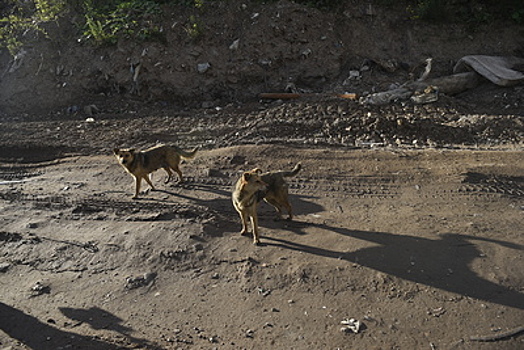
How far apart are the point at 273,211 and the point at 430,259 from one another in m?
2.93

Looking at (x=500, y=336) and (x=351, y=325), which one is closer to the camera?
(x=500, y=336)

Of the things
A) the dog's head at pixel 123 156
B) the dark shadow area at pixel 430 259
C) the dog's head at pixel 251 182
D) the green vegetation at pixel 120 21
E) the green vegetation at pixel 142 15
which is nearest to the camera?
the dark shadow area at pixel 430 259

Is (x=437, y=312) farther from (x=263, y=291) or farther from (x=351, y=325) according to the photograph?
(x=263, y=291)

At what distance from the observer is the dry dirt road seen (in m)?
4.92

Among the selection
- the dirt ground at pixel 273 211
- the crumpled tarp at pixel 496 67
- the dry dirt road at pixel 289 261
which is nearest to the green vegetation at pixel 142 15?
the dirt ground at pixel 273 211

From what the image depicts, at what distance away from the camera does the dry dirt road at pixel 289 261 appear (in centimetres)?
492

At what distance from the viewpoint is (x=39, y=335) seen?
5.23m

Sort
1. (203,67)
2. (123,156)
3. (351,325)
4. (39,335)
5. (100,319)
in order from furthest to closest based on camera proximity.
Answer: (203,67) < (123,156) < (100,319) < (39,335) < (351,325)

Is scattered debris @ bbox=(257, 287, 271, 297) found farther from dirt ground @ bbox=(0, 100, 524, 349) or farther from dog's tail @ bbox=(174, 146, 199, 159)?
dog's tail @ bbox=(174, 146, 199, 159)

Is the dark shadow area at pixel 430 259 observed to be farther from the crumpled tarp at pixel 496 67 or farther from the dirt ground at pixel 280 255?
the crumpled tarp at pixel 496 67

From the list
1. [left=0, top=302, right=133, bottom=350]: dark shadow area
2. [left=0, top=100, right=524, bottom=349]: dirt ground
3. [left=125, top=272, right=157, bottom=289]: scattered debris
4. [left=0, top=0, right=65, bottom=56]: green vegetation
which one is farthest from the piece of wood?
[left=0, top=0, right=65, bottom=56]: green vegetation

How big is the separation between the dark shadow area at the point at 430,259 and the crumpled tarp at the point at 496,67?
26.4 ft

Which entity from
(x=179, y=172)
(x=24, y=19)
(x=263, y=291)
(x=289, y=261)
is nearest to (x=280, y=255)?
(x=289, y=261)

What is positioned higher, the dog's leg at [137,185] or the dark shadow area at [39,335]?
the dog's leg at [137,185]
